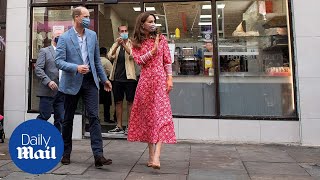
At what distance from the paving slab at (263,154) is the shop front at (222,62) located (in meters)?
0.44

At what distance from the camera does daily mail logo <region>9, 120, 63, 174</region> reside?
11.9ft

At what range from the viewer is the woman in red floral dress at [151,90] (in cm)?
486

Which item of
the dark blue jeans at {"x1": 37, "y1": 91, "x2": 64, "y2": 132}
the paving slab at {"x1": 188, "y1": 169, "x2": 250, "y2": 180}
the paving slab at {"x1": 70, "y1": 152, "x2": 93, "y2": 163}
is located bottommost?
the paving slab at {"x1": 188, "y1": 169, "x2": 250, "y2": 180}

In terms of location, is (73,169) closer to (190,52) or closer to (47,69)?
(47,69)

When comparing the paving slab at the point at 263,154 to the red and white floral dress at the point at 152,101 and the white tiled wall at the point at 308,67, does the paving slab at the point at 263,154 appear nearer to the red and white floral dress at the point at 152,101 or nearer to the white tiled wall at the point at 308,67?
the white tiled wall at the point at 308,67

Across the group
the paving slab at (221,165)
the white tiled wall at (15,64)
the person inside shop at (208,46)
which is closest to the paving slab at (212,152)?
the paving slab at (221,165)

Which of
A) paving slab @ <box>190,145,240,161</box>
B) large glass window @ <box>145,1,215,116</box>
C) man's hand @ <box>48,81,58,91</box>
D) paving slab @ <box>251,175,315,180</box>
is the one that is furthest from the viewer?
large glass window @ <box>145,1,215,116</box>

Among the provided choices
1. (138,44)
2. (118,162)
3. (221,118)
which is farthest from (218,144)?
(138,44)

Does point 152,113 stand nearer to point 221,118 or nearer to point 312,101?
point 221,118

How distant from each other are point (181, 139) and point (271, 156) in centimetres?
184

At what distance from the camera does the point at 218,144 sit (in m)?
6.87

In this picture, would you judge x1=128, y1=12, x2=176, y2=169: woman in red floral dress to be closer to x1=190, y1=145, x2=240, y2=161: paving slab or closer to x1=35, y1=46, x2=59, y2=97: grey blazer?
x1=190, y1=145, x2=240, y2=161: paving slab

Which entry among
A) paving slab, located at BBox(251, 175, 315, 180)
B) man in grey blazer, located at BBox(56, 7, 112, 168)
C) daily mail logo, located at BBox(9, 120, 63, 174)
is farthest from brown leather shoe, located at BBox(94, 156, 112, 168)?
paving slab, located at BBox(251, 175, 315, 180)

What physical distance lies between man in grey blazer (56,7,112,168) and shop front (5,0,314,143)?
7.77 feet
